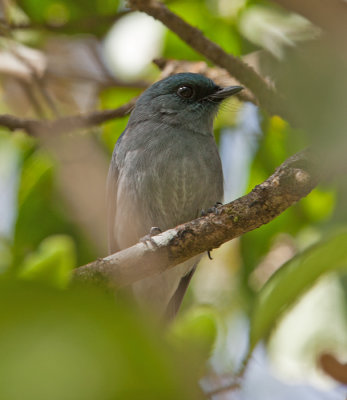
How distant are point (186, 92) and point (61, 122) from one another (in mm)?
1179

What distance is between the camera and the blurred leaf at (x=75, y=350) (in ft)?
2.50

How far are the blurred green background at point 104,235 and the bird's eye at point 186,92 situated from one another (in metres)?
0.34

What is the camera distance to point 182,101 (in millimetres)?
5035

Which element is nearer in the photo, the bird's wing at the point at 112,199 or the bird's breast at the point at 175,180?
the bird's breast at the point at 175,180

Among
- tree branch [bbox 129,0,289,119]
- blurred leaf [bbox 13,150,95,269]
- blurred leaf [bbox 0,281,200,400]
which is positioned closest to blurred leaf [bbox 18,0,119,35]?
tree branch [bbox 129,0,289,119]

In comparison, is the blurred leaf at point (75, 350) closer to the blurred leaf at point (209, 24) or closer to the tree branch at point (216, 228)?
the tree branch at point (216, 228)

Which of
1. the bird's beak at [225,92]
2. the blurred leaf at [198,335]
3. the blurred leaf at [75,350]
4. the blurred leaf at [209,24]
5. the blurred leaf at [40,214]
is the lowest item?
the blurred leaf at [75,350]

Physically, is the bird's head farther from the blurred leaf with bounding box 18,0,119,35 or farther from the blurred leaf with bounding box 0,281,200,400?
the blurred leaf with bounding box 0,281,200,400

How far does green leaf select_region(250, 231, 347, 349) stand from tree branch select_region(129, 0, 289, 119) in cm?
233

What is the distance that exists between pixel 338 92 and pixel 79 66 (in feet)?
19.1

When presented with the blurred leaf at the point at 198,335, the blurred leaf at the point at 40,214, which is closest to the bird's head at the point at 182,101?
the blurred leaf at the point at 40,214

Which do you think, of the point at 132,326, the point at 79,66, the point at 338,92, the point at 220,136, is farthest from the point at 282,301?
the point at 79,66

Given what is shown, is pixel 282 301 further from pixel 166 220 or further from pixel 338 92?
pixel 166 220

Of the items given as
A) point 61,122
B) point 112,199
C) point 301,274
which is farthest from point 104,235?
point 301,274
